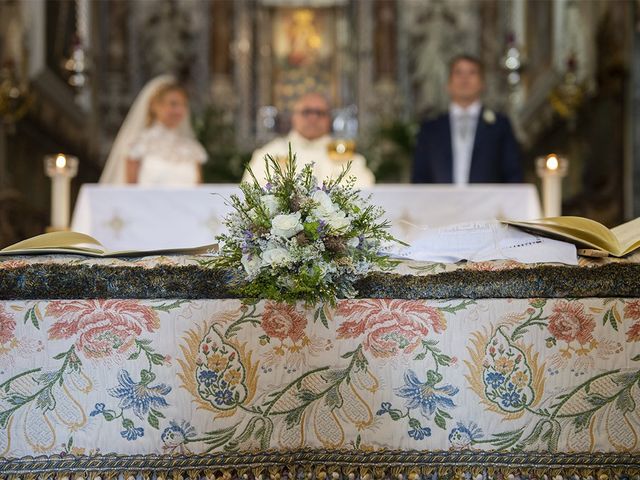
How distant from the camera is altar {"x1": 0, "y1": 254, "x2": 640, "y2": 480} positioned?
2.20m

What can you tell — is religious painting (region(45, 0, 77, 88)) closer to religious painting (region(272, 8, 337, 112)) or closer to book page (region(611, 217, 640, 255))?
religious painting (region(272, 8, 337, 112))

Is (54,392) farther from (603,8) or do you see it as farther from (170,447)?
(603,8)

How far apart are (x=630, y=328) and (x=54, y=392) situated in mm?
1443

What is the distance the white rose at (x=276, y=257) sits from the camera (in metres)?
2.19

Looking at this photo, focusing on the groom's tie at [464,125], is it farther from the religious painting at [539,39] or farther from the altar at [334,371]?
the altar at [334,371]

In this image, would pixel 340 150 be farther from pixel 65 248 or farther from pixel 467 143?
pixel 65 248

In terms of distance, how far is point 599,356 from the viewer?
2240 millimetres

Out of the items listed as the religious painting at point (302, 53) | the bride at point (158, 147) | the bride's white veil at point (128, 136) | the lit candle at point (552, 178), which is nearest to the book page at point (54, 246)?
the lit candle at point (552, 178)

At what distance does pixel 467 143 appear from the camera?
6.21m

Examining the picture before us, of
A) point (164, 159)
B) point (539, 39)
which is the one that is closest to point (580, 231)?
point (164, 159)

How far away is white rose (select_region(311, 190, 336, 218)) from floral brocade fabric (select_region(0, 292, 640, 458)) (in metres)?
0.23

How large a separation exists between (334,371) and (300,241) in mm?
338

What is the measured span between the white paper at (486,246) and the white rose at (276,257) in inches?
17.8

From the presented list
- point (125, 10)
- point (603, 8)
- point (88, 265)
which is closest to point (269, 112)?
point (125, 10)
